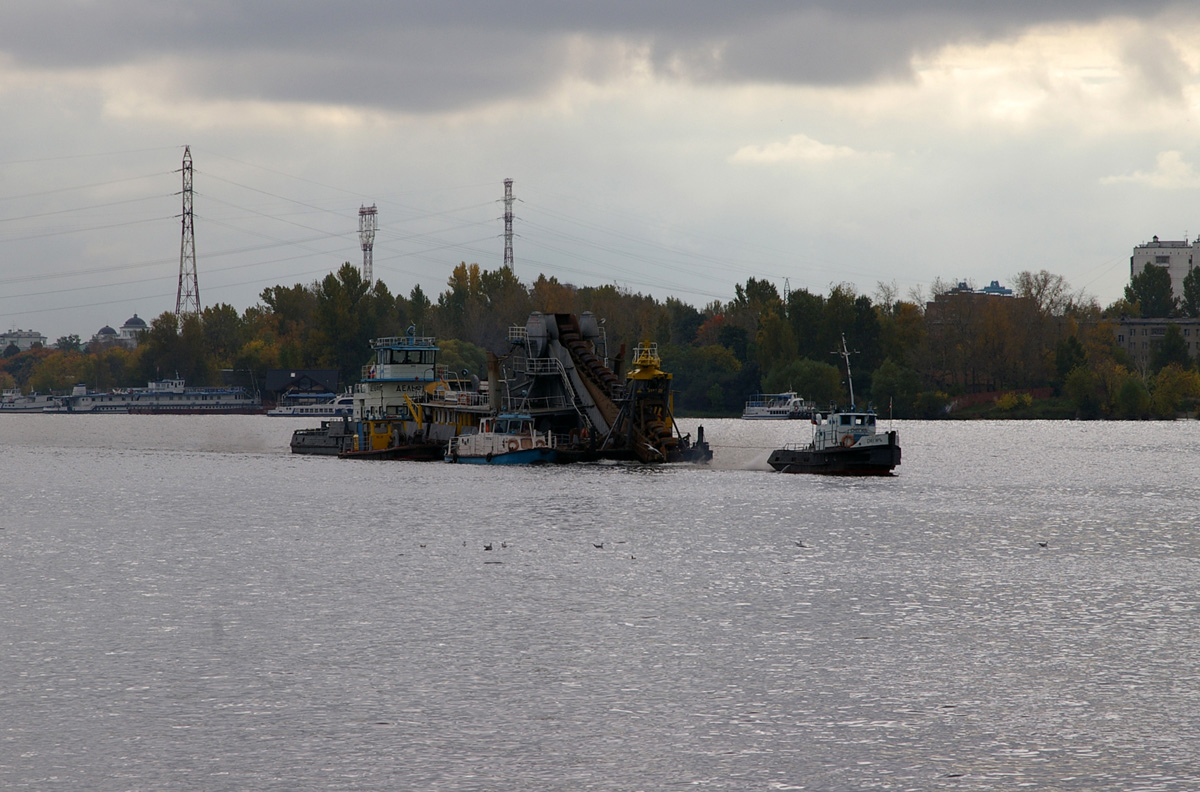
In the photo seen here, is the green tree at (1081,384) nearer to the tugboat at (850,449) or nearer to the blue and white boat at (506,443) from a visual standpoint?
the tugboat at (850,449)

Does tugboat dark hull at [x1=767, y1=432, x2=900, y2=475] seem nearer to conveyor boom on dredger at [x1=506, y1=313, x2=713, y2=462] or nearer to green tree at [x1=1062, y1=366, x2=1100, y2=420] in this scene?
conveyor boom on dredger at [x1=506, y1=313, x2=713, y2=462]

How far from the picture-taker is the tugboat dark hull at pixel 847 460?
8431cm

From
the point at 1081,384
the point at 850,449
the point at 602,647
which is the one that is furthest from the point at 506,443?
the point at 1081,384

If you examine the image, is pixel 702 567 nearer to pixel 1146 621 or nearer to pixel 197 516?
pixel 1146 621

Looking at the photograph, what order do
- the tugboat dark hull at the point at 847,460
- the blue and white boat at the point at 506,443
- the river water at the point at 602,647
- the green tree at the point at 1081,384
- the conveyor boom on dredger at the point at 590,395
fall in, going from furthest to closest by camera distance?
the green tree at the point at 1081,384, the blue and white boat at the point at 506,443, the conveyor boom on dredger at the point at 590,395, the tugboat dark hull at the point at 847,460, the river water at the point at 602,647

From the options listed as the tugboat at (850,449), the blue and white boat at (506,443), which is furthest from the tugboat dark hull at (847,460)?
the blue and white boat at (506,443)

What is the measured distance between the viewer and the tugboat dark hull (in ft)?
Answer: 277

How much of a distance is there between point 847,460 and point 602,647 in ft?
180

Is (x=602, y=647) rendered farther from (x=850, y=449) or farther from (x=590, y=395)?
(x=590, y=395)

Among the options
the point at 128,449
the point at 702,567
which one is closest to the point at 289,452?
the point at 128,449

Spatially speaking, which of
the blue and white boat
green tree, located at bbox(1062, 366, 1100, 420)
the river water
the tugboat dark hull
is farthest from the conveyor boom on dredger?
green tree, located at bbox(1062, 366, 1100, 420)

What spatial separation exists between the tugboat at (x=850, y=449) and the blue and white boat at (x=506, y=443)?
19644 millimetres

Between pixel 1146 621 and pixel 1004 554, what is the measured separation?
15.2 m

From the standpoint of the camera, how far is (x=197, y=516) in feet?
223
